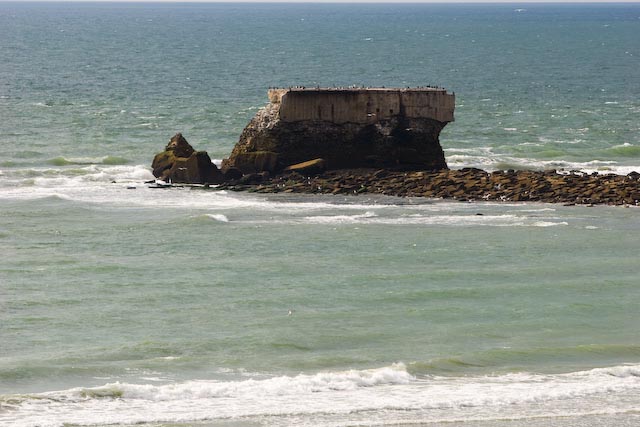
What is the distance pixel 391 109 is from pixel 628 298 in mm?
18888

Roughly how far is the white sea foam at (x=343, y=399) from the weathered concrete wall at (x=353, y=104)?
24050mm

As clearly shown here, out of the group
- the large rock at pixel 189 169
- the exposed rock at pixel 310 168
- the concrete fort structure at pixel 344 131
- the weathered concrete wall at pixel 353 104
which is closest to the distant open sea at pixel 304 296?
the large rock at pixel 189 169

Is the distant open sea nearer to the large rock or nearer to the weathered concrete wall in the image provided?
the large rock

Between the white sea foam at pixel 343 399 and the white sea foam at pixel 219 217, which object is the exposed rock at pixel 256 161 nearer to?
the white sea foam at pixel 219 217

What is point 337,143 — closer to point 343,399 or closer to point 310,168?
point 310,168

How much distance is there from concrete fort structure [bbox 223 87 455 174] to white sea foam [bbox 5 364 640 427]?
23.7m

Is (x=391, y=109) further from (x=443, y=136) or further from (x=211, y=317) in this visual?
(x=211, y=317)

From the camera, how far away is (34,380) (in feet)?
85.9

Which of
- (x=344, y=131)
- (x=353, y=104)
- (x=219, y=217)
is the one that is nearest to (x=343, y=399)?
(x=219, y=217)

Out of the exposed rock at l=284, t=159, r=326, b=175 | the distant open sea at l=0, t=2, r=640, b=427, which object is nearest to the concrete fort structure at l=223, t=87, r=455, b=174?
the exposed rock at l=284, t=159, r=326, b=175

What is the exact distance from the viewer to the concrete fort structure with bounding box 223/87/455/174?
50062mm

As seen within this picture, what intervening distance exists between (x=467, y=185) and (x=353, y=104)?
553 cm

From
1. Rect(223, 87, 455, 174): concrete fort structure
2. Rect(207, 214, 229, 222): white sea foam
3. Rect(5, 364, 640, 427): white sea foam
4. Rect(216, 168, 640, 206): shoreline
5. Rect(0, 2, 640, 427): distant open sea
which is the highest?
Rect(223, 87, 455, 174): concrete fort structure

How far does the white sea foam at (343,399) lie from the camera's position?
24312 millimetres
